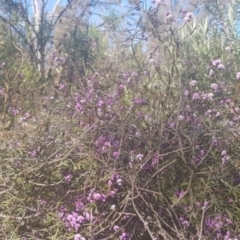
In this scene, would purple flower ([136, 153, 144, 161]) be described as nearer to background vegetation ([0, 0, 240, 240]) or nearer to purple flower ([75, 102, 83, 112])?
background vegetation ([0, 0, 240, 240])

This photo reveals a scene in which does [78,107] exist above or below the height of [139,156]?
above

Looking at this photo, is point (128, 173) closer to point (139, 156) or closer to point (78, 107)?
point (139, 156)

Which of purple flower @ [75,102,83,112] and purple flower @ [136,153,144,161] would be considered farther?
purple flower @ [75,102,83,112]

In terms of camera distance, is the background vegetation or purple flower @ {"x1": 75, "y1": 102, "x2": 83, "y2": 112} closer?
the background vegetation

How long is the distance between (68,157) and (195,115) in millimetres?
814

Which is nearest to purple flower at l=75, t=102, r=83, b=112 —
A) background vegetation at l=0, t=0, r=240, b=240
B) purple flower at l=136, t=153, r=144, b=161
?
background vegetation at l=0, t=0, r=240, b=240

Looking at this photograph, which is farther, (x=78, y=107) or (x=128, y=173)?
(x=78, y=107)

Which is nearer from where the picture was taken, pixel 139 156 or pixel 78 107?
pixel 139 156

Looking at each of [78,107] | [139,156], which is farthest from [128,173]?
[78,107]

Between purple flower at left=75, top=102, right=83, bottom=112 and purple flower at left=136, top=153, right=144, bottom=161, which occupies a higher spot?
purple flower at left=75, top=102, right=83, bottom=112

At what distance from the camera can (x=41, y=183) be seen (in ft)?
9.16

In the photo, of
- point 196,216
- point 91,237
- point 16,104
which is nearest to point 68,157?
point 91,237

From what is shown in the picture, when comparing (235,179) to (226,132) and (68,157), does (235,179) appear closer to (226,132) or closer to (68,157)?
(226,132)

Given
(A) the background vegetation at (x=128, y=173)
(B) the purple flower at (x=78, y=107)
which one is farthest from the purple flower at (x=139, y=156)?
(B) the purple flower at (x=78, y=107)
